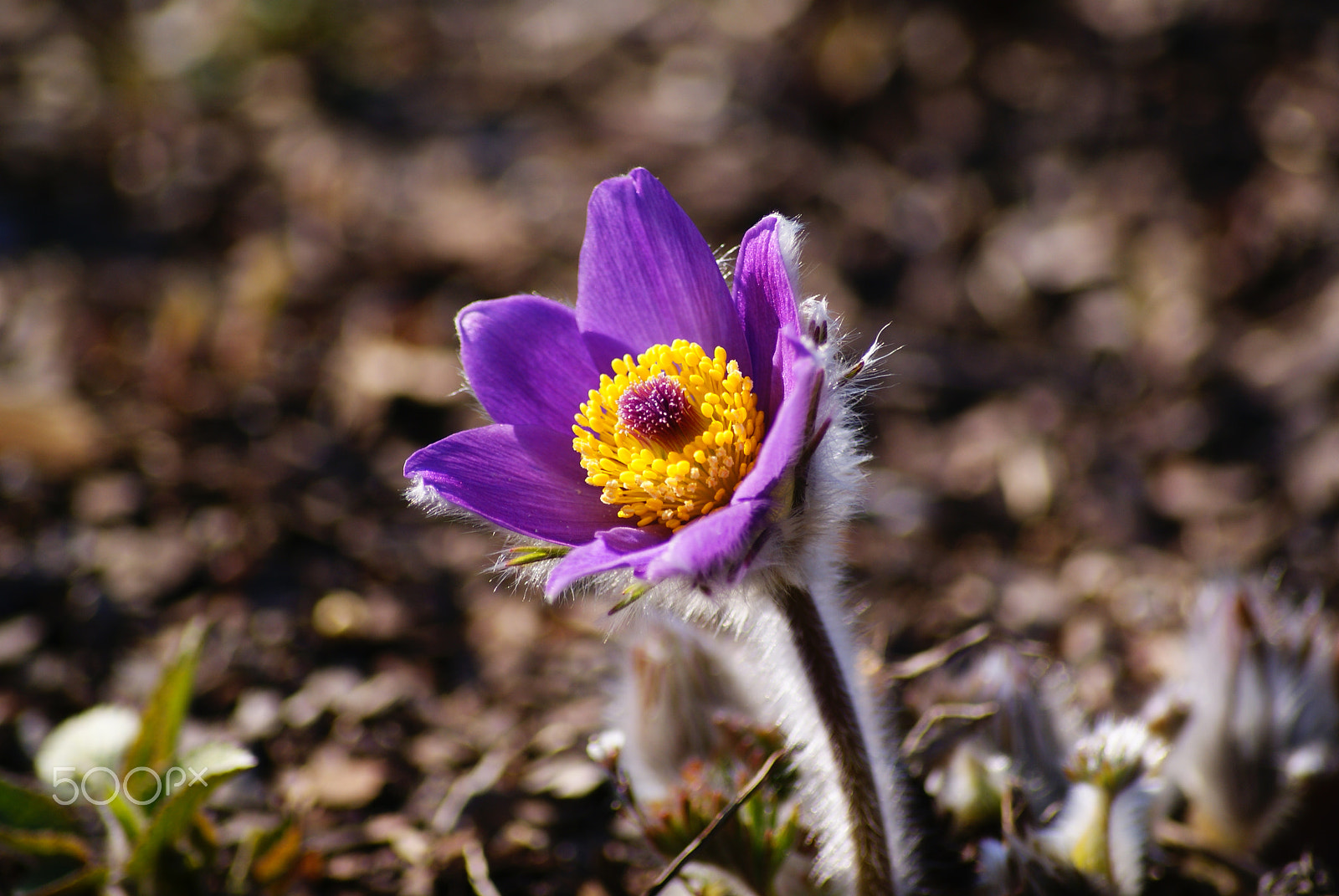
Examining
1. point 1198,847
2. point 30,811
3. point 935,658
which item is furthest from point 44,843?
point 1198,847

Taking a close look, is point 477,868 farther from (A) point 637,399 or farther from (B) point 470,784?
(A) point 637,399

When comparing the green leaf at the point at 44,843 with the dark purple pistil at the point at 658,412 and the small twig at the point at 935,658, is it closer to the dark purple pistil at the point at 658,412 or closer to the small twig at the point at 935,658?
the dark purple pistil at the point at 658,412

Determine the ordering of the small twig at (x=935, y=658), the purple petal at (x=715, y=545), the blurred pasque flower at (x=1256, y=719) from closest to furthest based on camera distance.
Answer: the purple petal at (x=715, y=545), the blurred pasque flower at (x=1256, y=719), the small twig at (x=935, y=658)

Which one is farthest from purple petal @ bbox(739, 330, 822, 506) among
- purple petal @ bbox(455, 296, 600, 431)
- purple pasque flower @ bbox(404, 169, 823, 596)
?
purple petal @ bbox(455, 296, 600, 431)

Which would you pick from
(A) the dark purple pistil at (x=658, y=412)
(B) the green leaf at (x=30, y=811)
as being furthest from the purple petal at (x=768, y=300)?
(B) the green leaf at (x=30, y=811)

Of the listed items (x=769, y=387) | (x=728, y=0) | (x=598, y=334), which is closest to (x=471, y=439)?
(x=598, y=334)

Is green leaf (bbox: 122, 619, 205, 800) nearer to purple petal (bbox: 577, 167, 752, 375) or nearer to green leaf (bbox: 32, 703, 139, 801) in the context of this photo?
green leaf (bbox: 32, 703, 139, 801)
